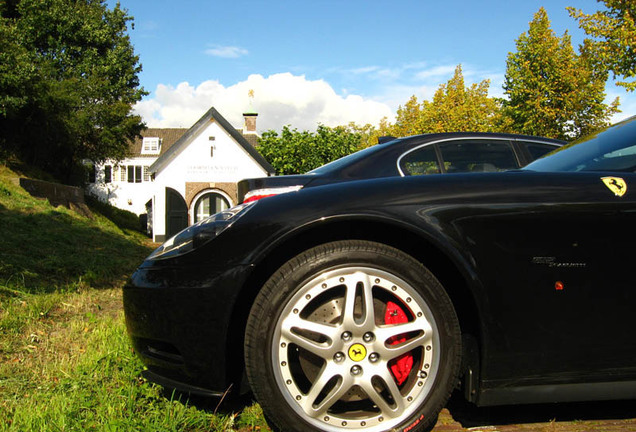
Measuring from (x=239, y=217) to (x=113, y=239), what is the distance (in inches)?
378

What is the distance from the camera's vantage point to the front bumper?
1.89m

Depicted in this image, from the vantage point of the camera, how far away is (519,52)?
25.5 m

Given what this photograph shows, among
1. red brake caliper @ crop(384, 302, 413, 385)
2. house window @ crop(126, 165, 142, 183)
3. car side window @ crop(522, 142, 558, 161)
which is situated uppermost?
house window @ crop(126, 165, 142, 183)

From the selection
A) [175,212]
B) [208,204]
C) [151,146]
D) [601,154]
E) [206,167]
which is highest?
[151,146]

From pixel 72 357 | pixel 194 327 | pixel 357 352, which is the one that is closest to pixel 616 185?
pixel 357 352

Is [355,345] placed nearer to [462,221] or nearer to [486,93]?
[462,221]

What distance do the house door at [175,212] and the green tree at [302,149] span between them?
5.71 metres

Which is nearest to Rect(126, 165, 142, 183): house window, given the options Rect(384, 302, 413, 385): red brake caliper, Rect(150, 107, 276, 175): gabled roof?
Rect(150, 107, 276, 175): gabled roof

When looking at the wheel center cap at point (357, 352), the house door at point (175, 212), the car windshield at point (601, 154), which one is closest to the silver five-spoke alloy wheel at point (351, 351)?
the wheel center cap at point (357, 352)

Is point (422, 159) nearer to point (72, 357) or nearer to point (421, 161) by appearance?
point (421, 161)

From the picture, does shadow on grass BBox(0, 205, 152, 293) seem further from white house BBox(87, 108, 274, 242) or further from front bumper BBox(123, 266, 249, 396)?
white house BBox(87, 108, 274, 242)

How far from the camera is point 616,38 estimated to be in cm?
1497

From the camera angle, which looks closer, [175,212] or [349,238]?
[349,238]

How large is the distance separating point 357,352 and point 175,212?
26.5m
